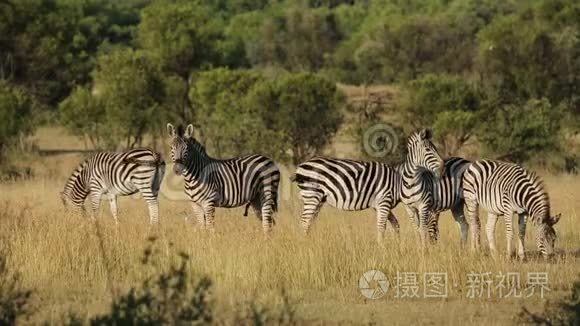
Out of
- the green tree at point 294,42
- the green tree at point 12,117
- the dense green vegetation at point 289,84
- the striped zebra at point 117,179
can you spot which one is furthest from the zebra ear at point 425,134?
the green tree at point 294,42

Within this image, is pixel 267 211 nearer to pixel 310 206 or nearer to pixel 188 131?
pixel 310 206

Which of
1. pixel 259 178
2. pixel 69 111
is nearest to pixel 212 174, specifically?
pixel 259 178

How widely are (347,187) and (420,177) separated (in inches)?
32.9

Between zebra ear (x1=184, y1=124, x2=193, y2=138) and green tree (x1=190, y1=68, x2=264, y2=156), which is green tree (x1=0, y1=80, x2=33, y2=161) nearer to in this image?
green tree (x1=190, y1=68, x2=264, y2=156)

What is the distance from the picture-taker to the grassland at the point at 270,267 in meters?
7.93

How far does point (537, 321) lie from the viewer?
22.2 ft

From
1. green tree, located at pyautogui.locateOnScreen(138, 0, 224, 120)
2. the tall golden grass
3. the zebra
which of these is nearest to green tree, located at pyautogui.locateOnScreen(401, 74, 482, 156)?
green tree, located at pyautogui.locateOnScreen(138, 0, 224, 120)

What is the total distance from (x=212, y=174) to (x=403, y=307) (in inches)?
165

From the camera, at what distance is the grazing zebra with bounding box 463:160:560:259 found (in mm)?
10117

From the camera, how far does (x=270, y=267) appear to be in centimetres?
897

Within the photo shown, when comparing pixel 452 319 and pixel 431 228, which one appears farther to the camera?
pixel 431 228

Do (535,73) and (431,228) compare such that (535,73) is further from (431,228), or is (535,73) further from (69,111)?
(431,228)

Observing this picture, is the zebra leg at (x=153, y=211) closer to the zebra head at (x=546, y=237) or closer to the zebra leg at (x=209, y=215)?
the zebra leg at (x=209, y=215)

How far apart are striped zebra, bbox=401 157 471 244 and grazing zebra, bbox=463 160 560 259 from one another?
6.9 inches
